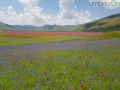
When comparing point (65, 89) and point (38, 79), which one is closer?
A: point (65, 89)

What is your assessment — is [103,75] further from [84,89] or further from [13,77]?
[13,77]

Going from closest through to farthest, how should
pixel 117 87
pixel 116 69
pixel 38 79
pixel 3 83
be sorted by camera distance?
1. pixel 117 87
2. pixel 3 83
3. pixel 38 79
4. pixel 116 69

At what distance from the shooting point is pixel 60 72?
6328 mm

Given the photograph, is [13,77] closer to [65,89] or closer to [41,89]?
[41,89]

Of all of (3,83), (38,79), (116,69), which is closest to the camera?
(3,83)

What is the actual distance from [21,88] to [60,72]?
2.87m

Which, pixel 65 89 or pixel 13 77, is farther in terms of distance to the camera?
pixel 13 77

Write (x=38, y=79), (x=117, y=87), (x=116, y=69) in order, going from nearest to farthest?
(x=117, y=87), (x=38, y=79), (x=116, y=69)

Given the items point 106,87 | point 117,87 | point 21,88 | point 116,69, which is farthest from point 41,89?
point 116,69

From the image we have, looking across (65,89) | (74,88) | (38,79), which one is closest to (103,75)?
(74,88)

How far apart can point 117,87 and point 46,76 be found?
167 inches

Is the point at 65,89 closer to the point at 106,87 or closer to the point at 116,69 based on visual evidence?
the point at 106,87

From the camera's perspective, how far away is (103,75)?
5691 mm

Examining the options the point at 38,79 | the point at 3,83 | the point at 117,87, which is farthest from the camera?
the point at 38,79
